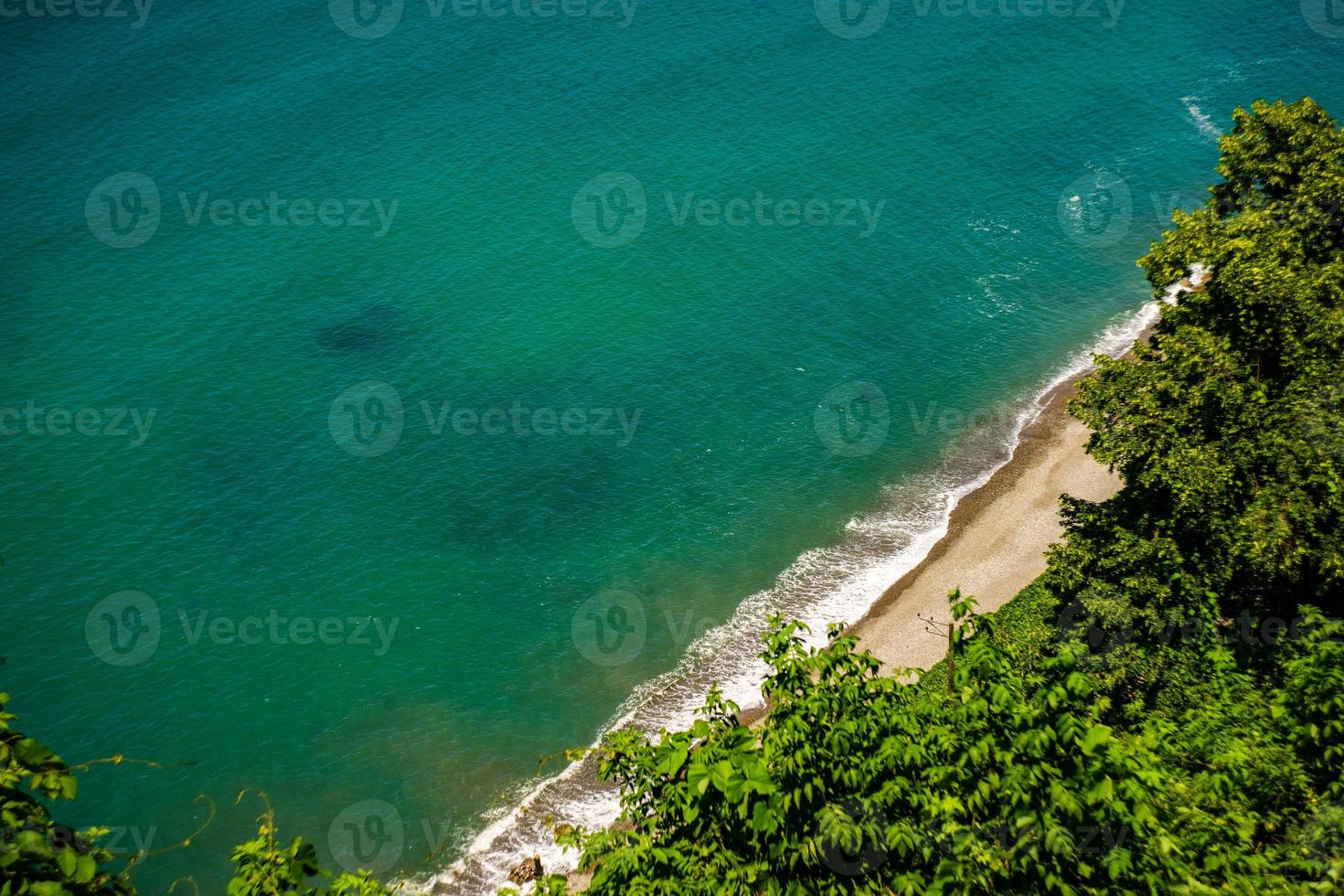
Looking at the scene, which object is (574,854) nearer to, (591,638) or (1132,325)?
(591,638)

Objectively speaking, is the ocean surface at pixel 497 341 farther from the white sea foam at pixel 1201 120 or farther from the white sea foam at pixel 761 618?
the white sea foam at pixel 1201 120

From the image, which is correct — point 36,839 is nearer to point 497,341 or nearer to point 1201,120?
point 497,341

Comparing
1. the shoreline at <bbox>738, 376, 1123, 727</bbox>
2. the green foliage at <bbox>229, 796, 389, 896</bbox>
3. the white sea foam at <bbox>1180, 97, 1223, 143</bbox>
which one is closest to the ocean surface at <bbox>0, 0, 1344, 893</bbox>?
the white sea foam at <bbox>1180, 97, 1223, 143</bbox>

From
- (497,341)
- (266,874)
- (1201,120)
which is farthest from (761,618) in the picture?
(1201,120)

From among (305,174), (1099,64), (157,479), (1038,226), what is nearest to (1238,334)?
(1038,226)

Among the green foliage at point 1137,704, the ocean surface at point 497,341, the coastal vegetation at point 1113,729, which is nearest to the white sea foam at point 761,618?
the ocean surface at point 497,341

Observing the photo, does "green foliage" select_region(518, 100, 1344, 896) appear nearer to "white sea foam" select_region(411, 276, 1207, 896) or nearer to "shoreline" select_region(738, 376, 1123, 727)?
"shoreline" select_region(738, 376, 1123, 727)

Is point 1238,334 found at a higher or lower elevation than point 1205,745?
higher
